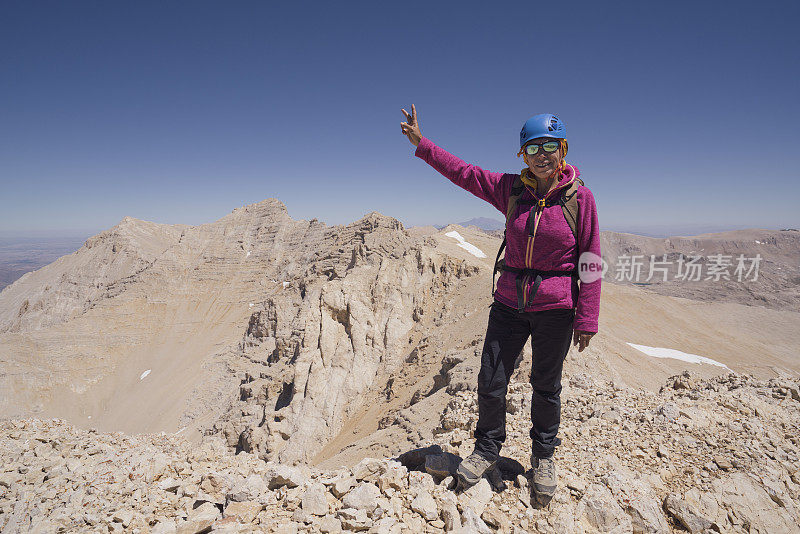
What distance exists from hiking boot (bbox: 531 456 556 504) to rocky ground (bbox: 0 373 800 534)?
0.43 ft

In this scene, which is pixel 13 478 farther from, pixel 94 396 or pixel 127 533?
pixel 94 396

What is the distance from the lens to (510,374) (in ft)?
10.9

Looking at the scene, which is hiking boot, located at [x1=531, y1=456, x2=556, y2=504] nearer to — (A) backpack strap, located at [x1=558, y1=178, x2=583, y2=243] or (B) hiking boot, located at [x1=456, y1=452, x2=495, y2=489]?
(B) hiking boot, located at [x1=456, y1=452, x2=495, y2=489]

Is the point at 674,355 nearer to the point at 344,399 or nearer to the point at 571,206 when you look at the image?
the point at 344,399

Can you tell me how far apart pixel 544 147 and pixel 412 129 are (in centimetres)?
135

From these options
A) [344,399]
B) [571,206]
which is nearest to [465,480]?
[571,206]

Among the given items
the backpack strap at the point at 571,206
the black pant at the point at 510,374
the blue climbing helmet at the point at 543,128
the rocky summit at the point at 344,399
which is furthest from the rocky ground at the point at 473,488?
the blue climbing helmet at the point at 543,128

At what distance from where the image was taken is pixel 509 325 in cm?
333

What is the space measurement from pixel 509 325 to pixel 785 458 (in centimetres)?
391

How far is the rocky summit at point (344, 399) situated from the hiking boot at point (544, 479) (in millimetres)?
130

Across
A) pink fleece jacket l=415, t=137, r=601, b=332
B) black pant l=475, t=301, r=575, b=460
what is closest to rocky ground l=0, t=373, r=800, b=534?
black pant l=475, t=301, r=575, b=460

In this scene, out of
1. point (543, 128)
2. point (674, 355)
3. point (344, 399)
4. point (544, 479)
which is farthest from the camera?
point (674, 355)

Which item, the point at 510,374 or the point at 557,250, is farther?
the point at 510,374

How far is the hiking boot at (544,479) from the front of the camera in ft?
10.1
